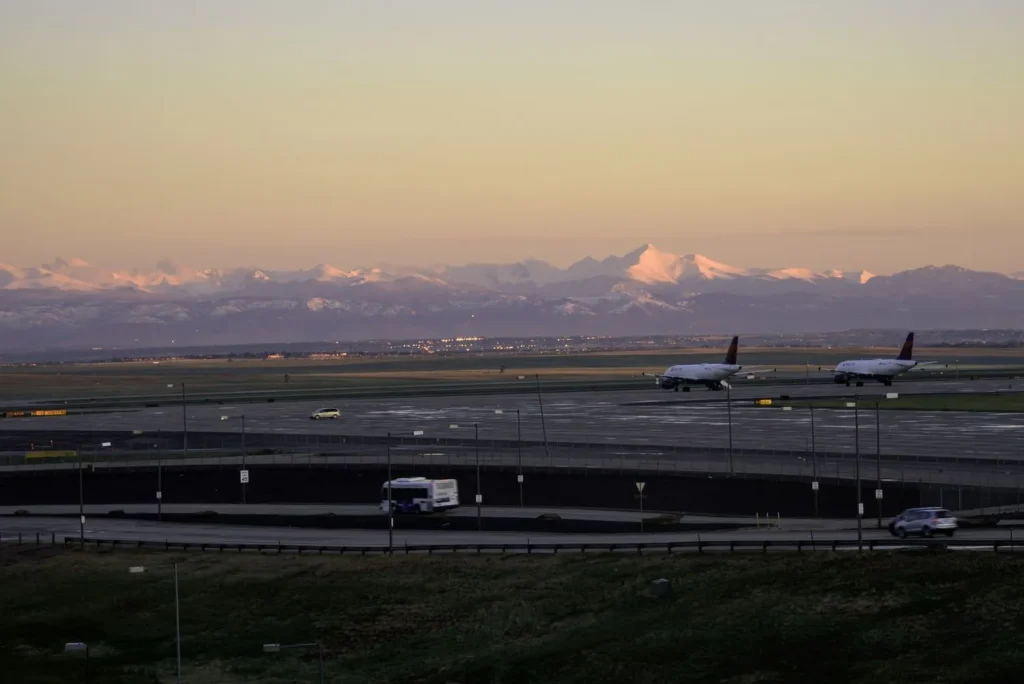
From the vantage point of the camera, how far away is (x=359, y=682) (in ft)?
189

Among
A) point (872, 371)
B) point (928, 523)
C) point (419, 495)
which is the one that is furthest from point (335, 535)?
point (872, 371)

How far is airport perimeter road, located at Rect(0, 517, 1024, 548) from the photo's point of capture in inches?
2886

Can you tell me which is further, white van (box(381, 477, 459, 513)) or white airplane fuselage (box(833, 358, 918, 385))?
white airplane fuselage (box(833, 358, 918, 385))

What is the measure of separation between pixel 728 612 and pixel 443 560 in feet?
61.4

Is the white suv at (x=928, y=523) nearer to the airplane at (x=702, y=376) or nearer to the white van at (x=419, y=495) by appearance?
the white van at (x=419, y=495)

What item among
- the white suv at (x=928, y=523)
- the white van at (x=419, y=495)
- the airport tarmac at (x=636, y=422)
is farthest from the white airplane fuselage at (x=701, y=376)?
the white suv at (x=928, y=523)

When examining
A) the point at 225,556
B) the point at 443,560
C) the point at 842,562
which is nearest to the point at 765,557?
the point at 842,562

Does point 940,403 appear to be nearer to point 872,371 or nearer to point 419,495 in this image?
point 872,371

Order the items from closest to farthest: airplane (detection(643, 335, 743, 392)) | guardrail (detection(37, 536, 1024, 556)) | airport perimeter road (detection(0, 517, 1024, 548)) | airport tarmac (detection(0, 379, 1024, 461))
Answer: guardrail (detection(37, 536, 1024, 556)), airport perimeter road (detection(0, 517, 1024, 548)), airport tarmac (detection(0, 379, 1024, 461)), airplane (detection(643, 335, 743, 392))

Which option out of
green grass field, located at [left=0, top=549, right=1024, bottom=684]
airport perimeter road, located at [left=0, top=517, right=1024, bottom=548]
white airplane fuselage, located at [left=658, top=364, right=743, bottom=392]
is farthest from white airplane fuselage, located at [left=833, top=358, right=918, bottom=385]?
green grass field, located at [left=0, top=549, right=1024, bottom=684]

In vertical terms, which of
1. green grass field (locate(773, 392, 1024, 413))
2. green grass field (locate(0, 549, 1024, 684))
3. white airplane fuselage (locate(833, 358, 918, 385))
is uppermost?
white airplane fuselage (locate(833, 358, 918, 385))

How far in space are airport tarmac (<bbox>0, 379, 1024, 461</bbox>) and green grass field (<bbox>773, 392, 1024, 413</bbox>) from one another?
4383 millimetres

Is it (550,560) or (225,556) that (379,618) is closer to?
(550,560)

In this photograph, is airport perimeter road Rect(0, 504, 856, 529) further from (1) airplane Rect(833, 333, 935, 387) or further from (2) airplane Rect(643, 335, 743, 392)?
(1) airplane Rect(833, 333, 935, 387)
